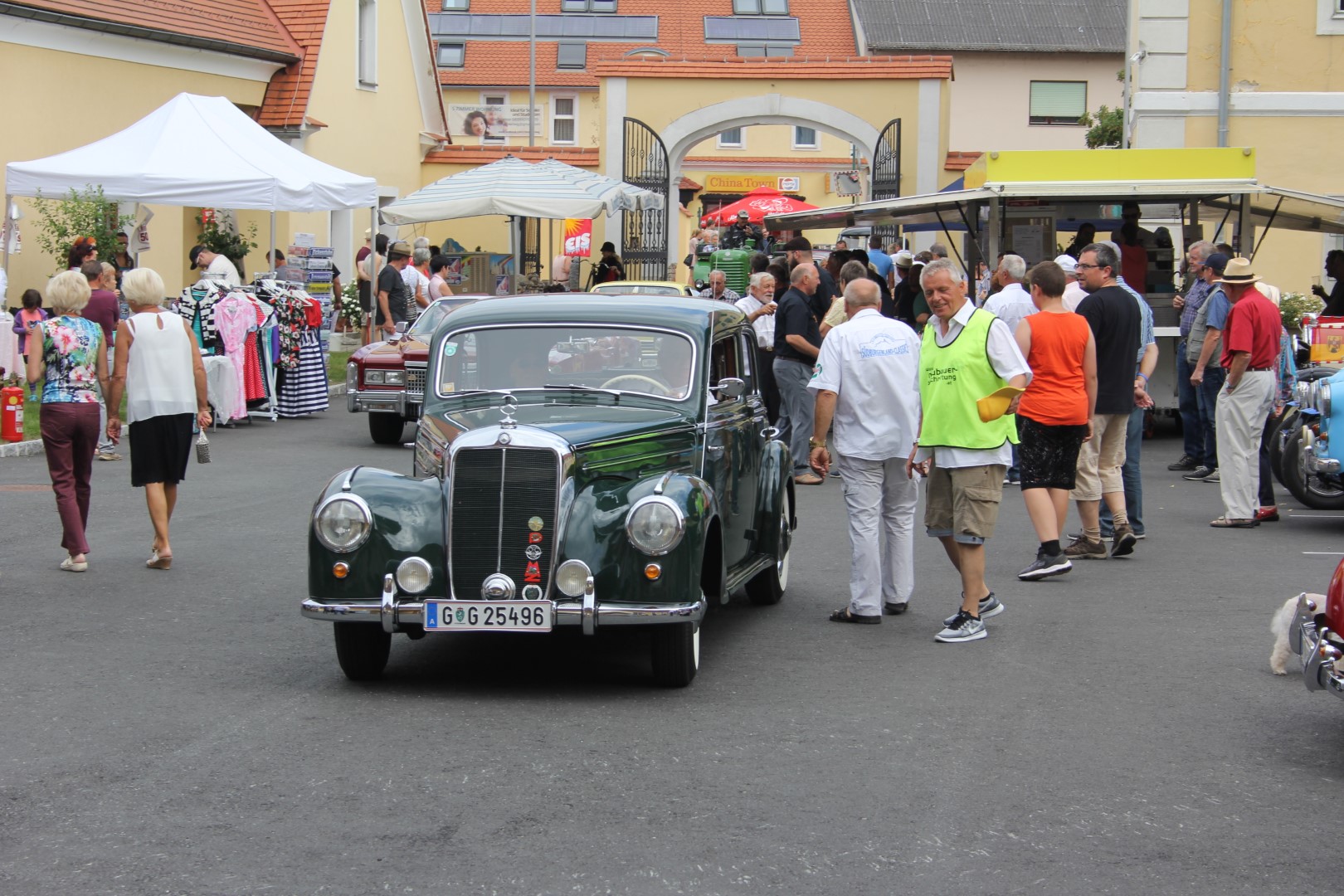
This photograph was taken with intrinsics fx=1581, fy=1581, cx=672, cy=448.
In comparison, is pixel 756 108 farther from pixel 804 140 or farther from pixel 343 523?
pixel 804 140

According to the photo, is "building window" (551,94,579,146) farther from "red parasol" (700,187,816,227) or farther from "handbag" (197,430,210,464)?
"handbag" (197,430,210,464)

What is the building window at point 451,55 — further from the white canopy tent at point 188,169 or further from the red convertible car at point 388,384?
the red convertible car at point 388,384

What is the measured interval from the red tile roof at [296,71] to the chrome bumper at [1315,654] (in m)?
25.6

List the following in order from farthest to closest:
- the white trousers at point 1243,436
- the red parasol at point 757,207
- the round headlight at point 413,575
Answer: the red parasol at point 757,207 → the white trousers at point 1243,436 → the round headlight at point 413,575

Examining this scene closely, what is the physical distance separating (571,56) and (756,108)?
84.7ft

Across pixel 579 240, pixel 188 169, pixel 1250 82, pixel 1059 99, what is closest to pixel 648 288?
pixel 188 169

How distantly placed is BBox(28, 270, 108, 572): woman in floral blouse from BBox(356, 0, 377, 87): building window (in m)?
24.6

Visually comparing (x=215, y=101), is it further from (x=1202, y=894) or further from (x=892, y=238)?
(x=1202, y=894)

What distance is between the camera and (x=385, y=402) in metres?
16.6

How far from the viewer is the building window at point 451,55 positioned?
5609 centimetres

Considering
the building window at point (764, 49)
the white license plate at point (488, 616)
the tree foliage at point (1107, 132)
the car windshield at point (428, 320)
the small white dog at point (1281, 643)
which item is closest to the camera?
the white license plate at point (488, 616)

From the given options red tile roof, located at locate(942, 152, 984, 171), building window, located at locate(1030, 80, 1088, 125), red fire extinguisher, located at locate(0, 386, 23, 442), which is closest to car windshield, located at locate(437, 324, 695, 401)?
red fire extinguisher, located at locate(0, 386, 23, 442)

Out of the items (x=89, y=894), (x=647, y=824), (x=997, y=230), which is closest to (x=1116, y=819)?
(x=647, y=824)

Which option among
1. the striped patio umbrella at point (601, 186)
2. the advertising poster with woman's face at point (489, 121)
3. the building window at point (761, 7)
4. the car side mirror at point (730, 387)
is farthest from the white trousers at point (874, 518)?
the building window at point (761, 7)
